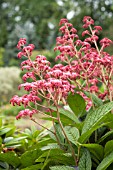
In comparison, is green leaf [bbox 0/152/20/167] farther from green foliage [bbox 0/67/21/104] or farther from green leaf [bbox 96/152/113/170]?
green foliage [bbox 0/67/21/104]

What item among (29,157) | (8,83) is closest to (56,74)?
(29,157)

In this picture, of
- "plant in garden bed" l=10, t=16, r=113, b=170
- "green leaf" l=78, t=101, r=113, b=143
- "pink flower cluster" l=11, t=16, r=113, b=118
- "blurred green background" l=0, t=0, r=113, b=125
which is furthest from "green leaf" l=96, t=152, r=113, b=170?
"blurred green background" l=0, t=0, r=113, b=125

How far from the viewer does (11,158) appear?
1956 mm

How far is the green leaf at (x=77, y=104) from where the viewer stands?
201cm

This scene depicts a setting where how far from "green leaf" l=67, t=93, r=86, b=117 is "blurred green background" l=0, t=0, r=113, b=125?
10196mm

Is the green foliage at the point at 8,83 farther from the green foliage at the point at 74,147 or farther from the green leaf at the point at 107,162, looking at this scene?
the green leaf at the point at 107,162

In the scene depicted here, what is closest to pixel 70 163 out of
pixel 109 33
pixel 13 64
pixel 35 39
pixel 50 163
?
pixel 50 163

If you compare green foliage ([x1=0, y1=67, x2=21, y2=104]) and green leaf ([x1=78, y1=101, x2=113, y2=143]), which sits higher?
green foliage ([x1=0, y1=67, x2=21, y2=104])

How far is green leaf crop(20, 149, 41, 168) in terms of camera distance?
183 centimetres

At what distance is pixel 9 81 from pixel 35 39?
442 inches

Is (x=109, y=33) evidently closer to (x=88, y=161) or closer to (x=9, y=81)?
(x=9, y=81)

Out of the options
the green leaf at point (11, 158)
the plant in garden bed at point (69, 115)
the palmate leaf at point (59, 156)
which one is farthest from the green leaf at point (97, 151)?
the green leaf at point (11, 158)

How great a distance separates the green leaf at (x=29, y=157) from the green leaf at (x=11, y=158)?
6 cm

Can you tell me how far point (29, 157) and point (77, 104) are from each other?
0.40m
